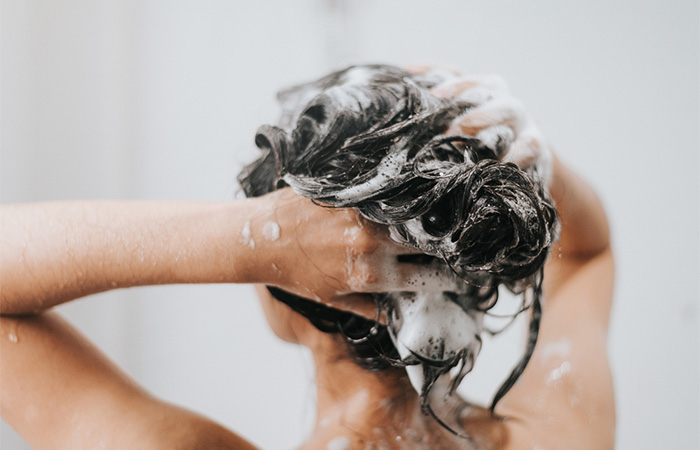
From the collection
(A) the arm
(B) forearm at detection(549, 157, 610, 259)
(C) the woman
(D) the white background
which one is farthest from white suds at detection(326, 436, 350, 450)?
(D) the white background

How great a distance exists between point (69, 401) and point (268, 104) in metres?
0.73

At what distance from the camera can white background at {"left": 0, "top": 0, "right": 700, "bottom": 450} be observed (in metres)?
1.15

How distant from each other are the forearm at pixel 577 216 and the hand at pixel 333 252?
0.20m

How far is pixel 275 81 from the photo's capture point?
128 centimetres

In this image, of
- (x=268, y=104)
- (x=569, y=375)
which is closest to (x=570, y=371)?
(x=569, y=375)

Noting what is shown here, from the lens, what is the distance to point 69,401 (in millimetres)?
541

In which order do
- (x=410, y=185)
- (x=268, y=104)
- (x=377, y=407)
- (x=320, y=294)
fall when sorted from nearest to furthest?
1. (x=410, y=185)
2. (x=320, y=294)
3. (x=377, y=407)
4. (x=268, y=104)

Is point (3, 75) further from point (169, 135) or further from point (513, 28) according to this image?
point (513, 28)

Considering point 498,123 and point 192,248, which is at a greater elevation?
point 498,123

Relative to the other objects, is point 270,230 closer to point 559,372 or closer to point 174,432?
point 174,432

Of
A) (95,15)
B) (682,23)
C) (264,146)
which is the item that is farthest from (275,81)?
(682,23)

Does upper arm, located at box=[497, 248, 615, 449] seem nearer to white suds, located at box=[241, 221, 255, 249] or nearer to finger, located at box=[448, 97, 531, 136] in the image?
finger, located at box=[448, 97, 531, 136]

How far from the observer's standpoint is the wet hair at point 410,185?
1.31ft

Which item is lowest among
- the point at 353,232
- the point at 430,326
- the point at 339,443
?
the point at 339,443
